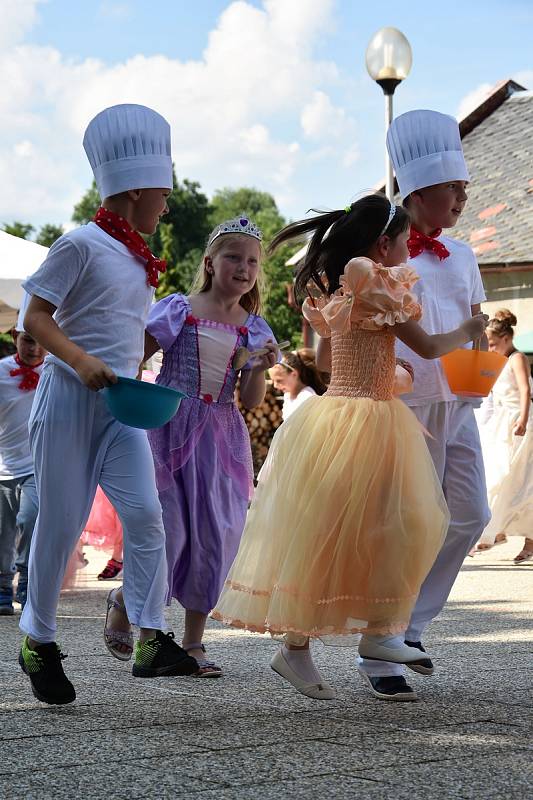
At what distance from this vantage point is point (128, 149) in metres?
4.66

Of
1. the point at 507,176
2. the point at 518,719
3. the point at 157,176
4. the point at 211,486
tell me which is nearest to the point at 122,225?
the point at 157,176

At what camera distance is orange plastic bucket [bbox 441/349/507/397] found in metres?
5.02

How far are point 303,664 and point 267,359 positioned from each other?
153 centimetres

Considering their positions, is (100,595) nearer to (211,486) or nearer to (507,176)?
(211,486)

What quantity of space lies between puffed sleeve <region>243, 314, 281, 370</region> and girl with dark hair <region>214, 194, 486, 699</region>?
89 cm

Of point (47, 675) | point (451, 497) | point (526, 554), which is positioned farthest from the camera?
point (526, 554)

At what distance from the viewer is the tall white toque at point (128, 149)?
15.2ft

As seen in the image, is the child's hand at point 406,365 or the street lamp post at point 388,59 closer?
the child's hand at point 406,365

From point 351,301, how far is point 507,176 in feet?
71.7

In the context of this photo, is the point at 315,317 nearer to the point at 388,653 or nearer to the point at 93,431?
the point at 93,431

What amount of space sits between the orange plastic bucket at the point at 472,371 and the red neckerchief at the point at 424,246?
21.7 inches

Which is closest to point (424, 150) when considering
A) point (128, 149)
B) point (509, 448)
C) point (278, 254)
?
point (128, 149)

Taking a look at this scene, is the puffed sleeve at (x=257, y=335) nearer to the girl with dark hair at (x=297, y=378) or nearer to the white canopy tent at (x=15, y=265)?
the white canopy tent at (x=15, y=265)

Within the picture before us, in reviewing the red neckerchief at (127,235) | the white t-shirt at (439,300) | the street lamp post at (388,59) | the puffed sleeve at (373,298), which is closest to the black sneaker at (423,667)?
the white t-shirt at (439,300)
